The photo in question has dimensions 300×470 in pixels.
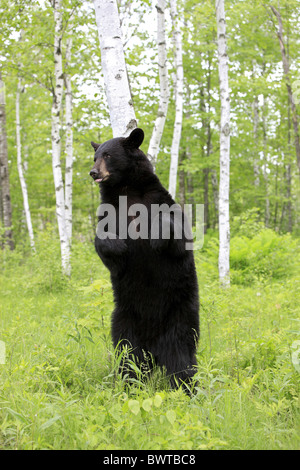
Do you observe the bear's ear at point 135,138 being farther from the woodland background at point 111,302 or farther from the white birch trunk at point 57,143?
the white birch trunk at point 57,143

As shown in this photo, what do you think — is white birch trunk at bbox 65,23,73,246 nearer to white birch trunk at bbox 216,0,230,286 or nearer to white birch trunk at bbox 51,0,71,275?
white birch trunk at bbox 51,0,71,275

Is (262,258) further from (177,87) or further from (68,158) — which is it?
(68,158)

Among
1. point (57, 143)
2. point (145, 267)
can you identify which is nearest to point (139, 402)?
point (145, 267)

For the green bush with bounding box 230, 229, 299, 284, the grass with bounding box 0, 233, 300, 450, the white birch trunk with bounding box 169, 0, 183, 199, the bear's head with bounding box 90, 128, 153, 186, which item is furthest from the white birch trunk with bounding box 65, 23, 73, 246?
the bear's head with bounding box 90, 128, 153, 186

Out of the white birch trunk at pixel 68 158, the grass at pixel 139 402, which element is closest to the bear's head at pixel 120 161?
the grass at pixel 139 402

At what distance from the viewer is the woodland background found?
229 centimetres

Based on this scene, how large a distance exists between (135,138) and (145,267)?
110cm

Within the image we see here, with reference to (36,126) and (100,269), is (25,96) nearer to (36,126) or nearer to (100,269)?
(36,126)

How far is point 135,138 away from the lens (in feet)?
11.3

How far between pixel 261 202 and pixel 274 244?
45.1 feet

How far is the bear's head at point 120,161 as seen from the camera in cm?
335

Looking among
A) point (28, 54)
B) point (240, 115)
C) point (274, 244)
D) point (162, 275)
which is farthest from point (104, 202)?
point (240, 115)

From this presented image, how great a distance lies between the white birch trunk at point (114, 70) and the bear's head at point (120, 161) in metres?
0.67

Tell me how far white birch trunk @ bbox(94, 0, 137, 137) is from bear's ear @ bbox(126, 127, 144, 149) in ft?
2.15
